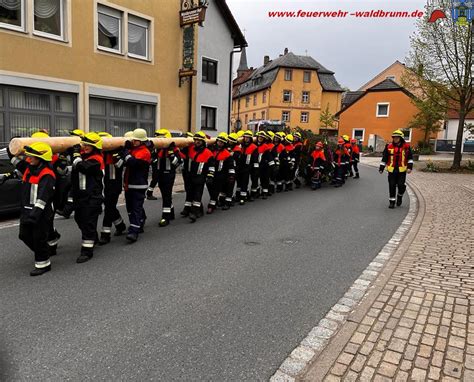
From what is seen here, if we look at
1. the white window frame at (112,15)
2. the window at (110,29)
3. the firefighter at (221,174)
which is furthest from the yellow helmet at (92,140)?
the window at (110,29)

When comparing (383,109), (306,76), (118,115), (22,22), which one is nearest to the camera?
(22,22)

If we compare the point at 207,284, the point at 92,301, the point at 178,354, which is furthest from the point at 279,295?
the point at 92,301

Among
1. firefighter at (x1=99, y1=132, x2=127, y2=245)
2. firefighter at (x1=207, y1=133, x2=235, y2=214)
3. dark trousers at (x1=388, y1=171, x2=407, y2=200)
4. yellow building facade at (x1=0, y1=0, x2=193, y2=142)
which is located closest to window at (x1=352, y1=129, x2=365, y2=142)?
yellow building facade at (x1=0, y1=0, x2=193, y2=142)

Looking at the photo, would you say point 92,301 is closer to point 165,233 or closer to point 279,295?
point 279,295

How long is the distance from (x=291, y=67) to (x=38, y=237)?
54.3m

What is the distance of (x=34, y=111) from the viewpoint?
13.9 metres

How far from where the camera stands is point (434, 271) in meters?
5.60

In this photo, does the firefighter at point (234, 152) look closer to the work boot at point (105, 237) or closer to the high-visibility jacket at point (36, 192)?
the work boot at point (105, 237)

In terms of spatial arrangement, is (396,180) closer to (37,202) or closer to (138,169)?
(138,169)

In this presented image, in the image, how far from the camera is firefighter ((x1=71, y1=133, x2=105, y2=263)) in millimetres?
5891

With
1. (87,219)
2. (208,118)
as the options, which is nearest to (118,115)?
(208,118)

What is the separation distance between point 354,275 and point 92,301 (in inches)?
127

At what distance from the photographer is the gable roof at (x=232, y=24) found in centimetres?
2195

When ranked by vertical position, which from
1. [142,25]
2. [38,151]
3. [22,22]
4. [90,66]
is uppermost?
[142,25]
